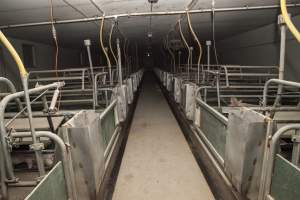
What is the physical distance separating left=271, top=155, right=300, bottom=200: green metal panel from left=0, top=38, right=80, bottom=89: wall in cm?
482

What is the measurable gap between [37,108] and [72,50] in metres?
6.33

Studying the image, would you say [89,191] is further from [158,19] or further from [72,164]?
[158,19]

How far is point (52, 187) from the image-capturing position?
102 centimetres

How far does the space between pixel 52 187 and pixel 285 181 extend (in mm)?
1119

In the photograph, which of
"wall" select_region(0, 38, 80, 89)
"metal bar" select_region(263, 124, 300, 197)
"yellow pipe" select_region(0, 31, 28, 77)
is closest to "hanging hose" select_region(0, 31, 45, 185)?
"yellow pipe" select_region(0, 31, 28, 77)

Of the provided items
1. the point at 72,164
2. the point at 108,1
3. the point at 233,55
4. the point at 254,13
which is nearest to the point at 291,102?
the point at 254,13

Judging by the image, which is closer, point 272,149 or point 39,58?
point 272,149

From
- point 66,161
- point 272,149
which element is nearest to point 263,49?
point 272,149

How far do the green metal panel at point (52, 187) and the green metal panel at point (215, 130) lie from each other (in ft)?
3.83

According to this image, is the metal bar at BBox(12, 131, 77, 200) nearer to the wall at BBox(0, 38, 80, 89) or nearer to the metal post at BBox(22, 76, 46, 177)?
the metal post at BBox(22, 76, 46, 177)

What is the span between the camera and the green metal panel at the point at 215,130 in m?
1.70

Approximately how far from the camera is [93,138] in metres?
1.38

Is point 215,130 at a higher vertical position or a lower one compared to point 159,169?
higher

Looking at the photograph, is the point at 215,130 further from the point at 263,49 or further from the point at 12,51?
A: the point at 263,49
